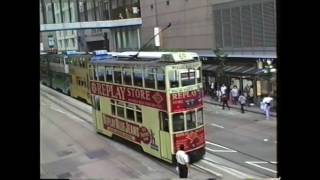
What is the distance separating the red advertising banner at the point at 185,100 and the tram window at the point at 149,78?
337 millimetres

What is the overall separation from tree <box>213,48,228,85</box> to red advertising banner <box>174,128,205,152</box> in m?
2.49

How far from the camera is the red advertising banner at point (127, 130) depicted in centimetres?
696

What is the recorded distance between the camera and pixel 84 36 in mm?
7492

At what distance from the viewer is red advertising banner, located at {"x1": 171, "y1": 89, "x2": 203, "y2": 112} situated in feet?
21.2

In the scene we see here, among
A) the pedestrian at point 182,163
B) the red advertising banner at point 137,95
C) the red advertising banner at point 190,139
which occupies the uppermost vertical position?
the red advertising banner at point 137,95

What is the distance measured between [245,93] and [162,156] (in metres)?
3.45

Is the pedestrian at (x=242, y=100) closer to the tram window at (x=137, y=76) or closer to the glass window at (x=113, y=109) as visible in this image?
the glass window at (x=113, y=109)

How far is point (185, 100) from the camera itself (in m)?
6.58

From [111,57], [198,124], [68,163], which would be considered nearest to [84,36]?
[111,57]

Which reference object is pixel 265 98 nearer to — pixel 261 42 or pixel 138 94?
pixel 261 42

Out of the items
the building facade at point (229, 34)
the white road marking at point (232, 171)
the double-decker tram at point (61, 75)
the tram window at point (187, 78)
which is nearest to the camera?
the white road marking at point (232, 171)

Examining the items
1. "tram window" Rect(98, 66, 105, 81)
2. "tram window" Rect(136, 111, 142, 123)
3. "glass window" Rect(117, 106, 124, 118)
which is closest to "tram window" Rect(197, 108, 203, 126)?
"tram window" Rect(136, 111, 142, 123)

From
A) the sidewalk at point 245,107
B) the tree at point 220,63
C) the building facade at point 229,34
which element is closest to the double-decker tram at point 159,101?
the building facade at point 229,34

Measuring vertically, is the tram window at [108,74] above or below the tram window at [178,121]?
above
